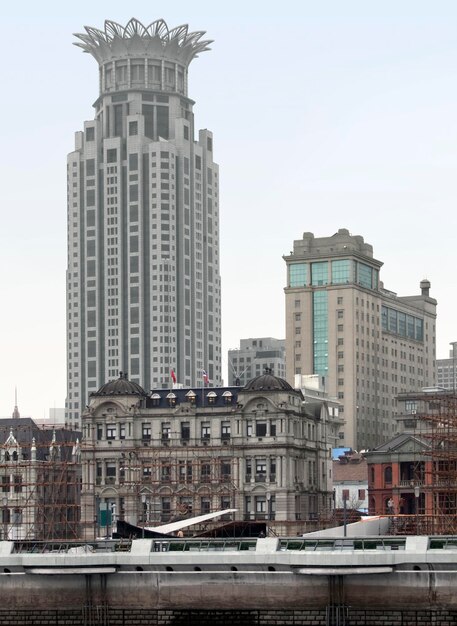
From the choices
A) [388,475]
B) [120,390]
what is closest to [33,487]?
[120,390]

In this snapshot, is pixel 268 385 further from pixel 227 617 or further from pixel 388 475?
pixel 227 617

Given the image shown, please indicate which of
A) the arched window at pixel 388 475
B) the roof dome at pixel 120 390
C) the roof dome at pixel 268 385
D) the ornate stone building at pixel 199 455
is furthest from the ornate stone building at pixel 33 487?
the arched window at pixel 388 475

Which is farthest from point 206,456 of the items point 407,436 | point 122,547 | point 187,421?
point 122,547

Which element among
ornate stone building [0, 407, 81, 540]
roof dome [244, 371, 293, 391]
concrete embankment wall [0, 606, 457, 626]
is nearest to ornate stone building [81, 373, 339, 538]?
roof dome [244, 371, 293, 391]

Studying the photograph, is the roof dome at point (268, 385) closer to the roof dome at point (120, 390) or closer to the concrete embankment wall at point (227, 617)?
the roof dome at point (120, 390)

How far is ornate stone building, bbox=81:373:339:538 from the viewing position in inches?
6088

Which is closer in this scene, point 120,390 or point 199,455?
point 199,455

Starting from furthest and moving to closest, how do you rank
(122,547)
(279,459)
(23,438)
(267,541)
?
1. (23,438)
2. (279,459)
3. (122,547)
4. (267,541)

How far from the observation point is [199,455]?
513 feet

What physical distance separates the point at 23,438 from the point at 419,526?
Result: 64.0 m

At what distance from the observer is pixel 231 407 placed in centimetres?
15775

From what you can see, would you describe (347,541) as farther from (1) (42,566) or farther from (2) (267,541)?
(1) (42,566)

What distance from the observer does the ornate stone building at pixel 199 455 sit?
6088 inches

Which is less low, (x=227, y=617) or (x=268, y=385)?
(x=268, y=385)
